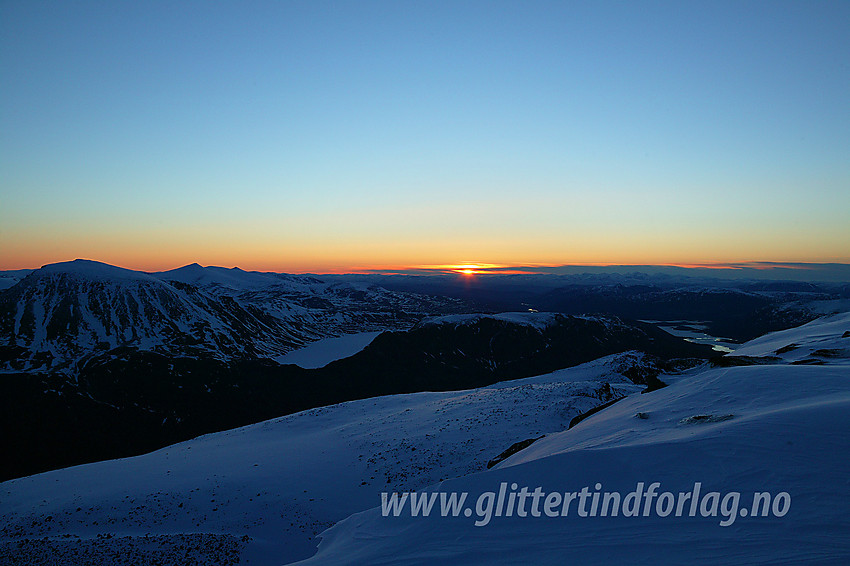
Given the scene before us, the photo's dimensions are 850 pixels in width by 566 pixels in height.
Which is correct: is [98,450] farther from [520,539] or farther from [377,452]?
[520,539]

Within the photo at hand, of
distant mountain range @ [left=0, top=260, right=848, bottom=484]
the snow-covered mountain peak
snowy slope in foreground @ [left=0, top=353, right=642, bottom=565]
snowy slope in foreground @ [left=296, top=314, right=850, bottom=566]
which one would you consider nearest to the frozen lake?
distant mountain range @ [left=0, top=260, right=848, bottom=484]

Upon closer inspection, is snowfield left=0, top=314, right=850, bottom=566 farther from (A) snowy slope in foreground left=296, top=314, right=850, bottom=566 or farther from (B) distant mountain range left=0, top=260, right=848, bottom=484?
(B) distant mountain range left=0, top=260, right=848, bottom=484

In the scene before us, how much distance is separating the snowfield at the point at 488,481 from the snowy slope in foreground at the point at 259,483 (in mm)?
125

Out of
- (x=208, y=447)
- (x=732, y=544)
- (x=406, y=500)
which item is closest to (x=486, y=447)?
(x=406, y=500)

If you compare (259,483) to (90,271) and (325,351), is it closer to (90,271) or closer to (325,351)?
(325,351)

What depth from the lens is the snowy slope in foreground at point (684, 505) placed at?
245 inches

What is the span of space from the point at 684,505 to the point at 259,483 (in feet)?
70.1

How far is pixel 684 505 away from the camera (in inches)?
296

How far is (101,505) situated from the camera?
2050cm

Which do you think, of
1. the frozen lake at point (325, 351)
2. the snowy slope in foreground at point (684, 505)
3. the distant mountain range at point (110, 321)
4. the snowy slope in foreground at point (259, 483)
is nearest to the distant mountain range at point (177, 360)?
the distant mountain range at point (110, 321)

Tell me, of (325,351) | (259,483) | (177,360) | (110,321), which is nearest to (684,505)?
(259,483)

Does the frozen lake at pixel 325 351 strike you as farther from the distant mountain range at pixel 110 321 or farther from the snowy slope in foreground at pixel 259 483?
the snowy slope in foreground at pixel 259 483

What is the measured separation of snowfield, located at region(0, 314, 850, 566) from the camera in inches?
272

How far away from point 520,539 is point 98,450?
286 feet
